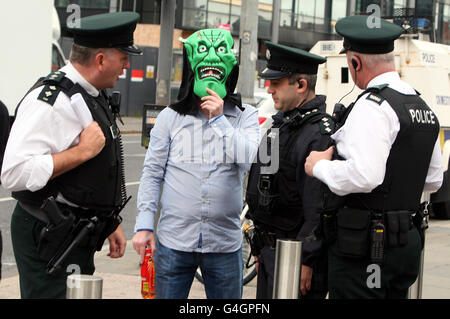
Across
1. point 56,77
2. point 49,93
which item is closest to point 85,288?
point 49,93

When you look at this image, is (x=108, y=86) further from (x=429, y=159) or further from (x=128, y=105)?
(x=128, y=105)

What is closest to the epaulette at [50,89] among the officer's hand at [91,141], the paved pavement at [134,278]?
the officer's hand at [91,141]

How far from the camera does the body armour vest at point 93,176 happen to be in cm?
358

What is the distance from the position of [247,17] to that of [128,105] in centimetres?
1678

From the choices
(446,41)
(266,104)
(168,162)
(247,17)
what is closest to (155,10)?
(446,41)

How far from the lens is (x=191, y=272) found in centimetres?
415

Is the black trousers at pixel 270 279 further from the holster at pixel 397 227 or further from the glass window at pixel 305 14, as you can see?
the glass window at pixel 305 14

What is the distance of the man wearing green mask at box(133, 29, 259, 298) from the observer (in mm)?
4055

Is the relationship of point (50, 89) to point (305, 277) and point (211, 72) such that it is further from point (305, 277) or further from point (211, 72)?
point (305, 277)

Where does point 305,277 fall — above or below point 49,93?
below

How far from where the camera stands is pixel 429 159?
3729mm

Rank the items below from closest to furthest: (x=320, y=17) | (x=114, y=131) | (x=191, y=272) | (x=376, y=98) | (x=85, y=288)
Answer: (x=85, y=288), (x=376, y=98), (x=114, y=131), (x=191, y=272), (x=320, y=17)

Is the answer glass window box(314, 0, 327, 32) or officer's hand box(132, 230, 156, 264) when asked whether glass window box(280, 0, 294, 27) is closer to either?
glass window box(314, 0, 327, 32)

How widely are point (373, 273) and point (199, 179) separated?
102cm
